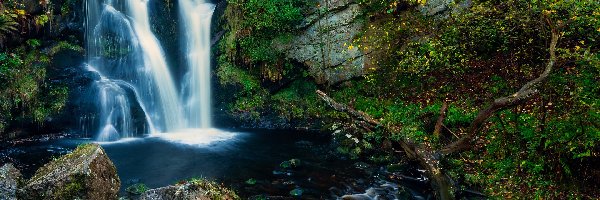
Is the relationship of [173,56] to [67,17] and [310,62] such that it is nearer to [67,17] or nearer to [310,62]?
[67,17]

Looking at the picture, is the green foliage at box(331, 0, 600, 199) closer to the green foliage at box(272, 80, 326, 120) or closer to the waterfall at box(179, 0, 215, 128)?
the green foliage at box(272, 80, 326, 120)

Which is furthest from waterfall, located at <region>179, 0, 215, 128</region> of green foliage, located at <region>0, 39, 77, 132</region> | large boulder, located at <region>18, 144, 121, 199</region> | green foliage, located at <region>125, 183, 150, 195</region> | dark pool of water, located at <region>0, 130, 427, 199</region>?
large boulder, located at <region>18, 144, 121, 199</region>

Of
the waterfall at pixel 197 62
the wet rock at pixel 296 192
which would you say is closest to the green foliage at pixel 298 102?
the waterfall at pixel 197 62

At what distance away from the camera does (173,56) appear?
1664cm

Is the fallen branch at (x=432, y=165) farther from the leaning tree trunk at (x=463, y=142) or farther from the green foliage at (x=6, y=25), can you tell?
the green foliage at (x=6, y=25)

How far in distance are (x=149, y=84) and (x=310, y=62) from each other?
6.73 meters

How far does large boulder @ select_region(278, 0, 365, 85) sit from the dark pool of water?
279 cm

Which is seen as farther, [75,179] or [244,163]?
[244,163]

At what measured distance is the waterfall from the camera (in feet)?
52.8

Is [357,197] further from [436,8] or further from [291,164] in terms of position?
[436,8]

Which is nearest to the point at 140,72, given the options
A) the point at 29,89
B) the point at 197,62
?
the point at 197,62

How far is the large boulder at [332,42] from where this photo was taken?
14.8 m

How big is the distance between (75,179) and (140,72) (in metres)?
10.9

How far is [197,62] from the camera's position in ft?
54.4
